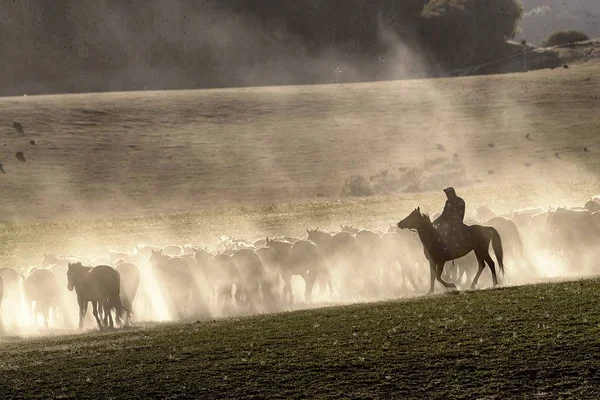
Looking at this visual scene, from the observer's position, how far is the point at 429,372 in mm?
17125

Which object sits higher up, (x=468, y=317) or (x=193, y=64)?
(x=193, y=64)

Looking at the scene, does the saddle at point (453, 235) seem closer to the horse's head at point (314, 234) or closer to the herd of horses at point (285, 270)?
the herd of horses at point (285, 270)

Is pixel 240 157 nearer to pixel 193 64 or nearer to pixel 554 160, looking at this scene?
pixel 554 160

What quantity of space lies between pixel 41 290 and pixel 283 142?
57.6m

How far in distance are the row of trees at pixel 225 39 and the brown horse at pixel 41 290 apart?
366 feet

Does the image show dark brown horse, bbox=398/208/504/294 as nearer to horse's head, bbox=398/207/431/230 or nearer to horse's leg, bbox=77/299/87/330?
horse's head, bbox=398/207/431/230

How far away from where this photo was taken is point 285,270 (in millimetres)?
29297

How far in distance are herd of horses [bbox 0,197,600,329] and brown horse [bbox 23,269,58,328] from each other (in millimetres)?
26

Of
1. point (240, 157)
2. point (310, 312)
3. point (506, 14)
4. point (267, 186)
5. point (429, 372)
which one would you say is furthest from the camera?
point (506, 14)

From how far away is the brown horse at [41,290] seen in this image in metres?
28.2

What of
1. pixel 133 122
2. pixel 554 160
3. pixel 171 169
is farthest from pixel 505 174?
pixel 133 122

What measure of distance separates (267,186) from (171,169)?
7961 mm

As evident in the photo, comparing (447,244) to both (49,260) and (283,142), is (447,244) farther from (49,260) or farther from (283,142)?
(283,142)

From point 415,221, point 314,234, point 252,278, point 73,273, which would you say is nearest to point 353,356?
point 415,221
